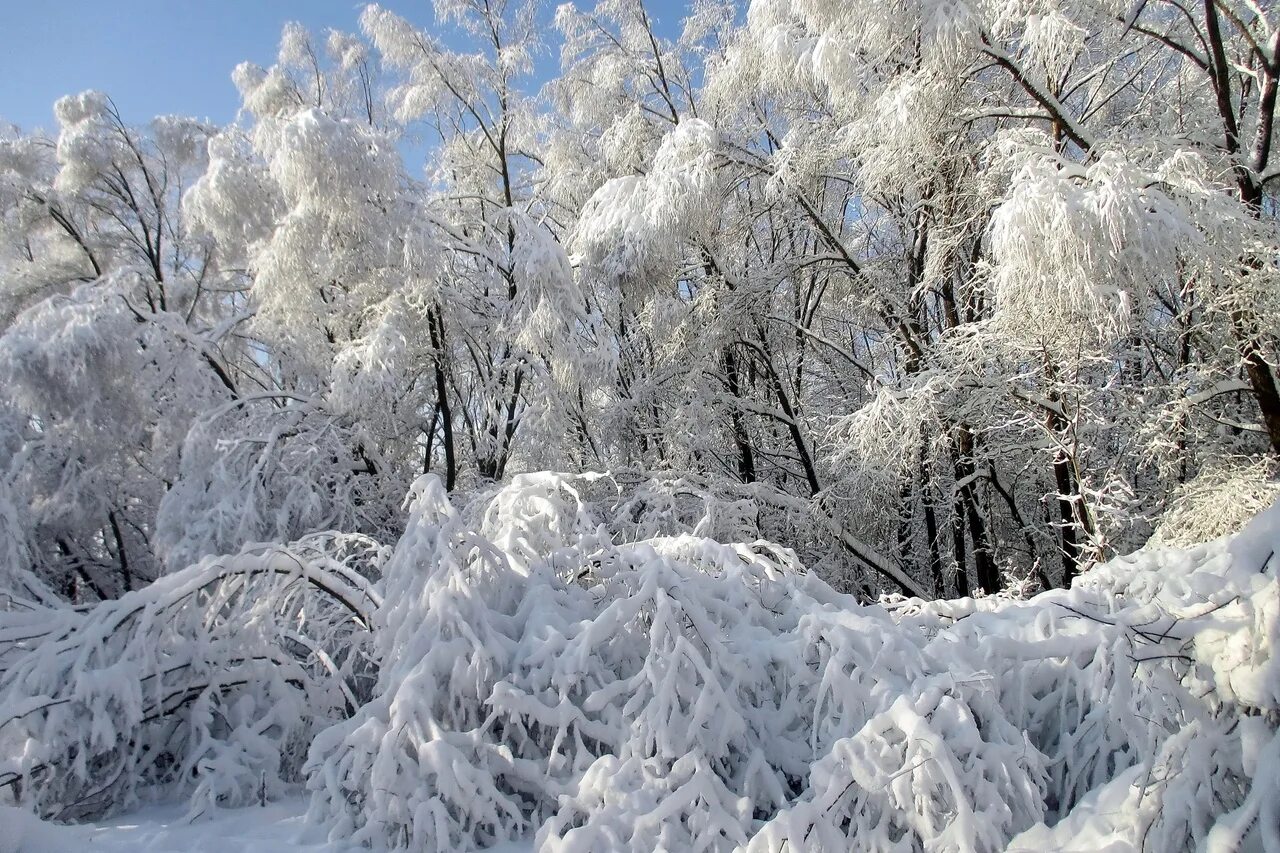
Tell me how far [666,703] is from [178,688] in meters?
2.27

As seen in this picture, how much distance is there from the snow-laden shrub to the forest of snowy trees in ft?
0.07

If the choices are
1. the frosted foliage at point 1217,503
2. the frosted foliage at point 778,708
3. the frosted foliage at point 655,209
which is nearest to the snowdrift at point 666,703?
the frosted foliage at point 778,708

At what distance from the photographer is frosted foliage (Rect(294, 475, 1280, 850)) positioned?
1992mm

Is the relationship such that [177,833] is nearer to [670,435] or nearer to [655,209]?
[655,209]

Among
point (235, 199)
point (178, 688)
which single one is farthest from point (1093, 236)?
point (235, 199)

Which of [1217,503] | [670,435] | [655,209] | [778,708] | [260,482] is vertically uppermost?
[655,209]

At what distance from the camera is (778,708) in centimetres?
302

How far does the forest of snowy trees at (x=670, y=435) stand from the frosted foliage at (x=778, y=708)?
0.02 m

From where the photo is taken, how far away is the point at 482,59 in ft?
27.2

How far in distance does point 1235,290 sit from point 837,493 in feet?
11.7

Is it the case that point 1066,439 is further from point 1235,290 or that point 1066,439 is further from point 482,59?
point 482,59

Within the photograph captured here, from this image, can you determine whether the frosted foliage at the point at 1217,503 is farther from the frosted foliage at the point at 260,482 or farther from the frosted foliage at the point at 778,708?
the frosted foliage at the point at 260,482

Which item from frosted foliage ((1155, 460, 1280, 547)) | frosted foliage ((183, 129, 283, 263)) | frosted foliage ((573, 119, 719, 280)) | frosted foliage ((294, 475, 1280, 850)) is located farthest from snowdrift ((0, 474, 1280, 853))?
frosted foliage ((183, 129, 283, 263))

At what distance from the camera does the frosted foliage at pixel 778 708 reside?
199 centimetres
